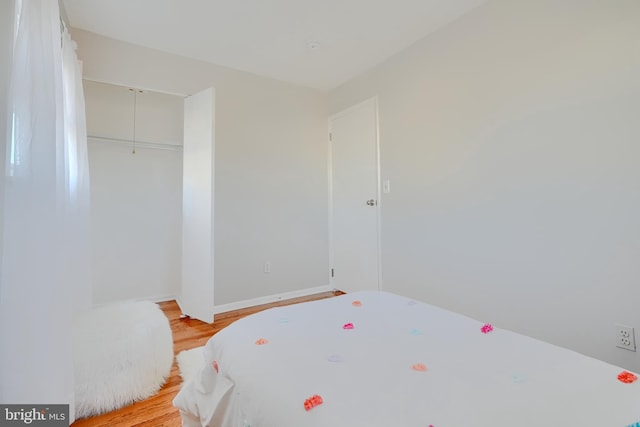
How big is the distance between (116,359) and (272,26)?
251 centimetres

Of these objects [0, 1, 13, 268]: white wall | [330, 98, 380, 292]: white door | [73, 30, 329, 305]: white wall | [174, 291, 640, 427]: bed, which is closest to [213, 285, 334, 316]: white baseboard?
→ [73, 30, 329, 305]: white wall

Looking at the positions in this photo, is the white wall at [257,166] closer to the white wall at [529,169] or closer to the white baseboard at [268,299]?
the white baseboard at [268,299]

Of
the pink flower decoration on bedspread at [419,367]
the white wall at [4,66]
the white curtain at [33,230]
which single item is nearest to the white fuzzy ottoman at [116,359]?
the white curtain at [33,230]

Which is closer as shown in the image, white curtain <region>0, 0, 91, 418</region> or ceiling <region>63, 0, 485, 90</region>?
white curtain <region>0, 0, 91, 418</region>

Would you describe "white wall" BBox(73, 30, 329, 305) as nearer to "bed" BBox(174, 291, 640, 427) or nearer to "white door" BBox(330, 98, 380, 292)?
"white door" BBox(330, 98, 380, 292)

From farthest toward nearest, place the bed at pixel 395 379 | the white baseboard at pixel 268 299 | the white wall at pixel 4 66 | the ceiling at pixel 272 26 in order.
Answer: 1. the white baseboard at pixel 268 299
2. the ceiling at pixel 272 26
3. the white wall at pixel 4 66
4. the bed at pixel 395 379

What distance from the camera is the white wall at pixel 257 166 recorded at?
270 centimetres

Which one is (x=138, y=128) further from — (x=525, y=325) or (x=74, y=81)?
(x=525, y=325)

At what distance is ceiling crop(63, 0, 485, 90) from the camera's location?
211 cm

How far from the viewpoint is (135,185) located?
3275mm

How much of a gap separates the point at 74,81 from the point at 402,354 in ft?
8.23

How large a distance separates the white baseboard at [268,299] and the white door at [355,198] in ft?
0.71

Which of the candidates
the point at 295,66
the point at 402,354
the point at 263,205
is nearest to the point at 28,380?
the point at 402,354

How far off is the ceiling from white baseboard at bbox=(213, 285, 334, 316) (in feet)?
7.92
